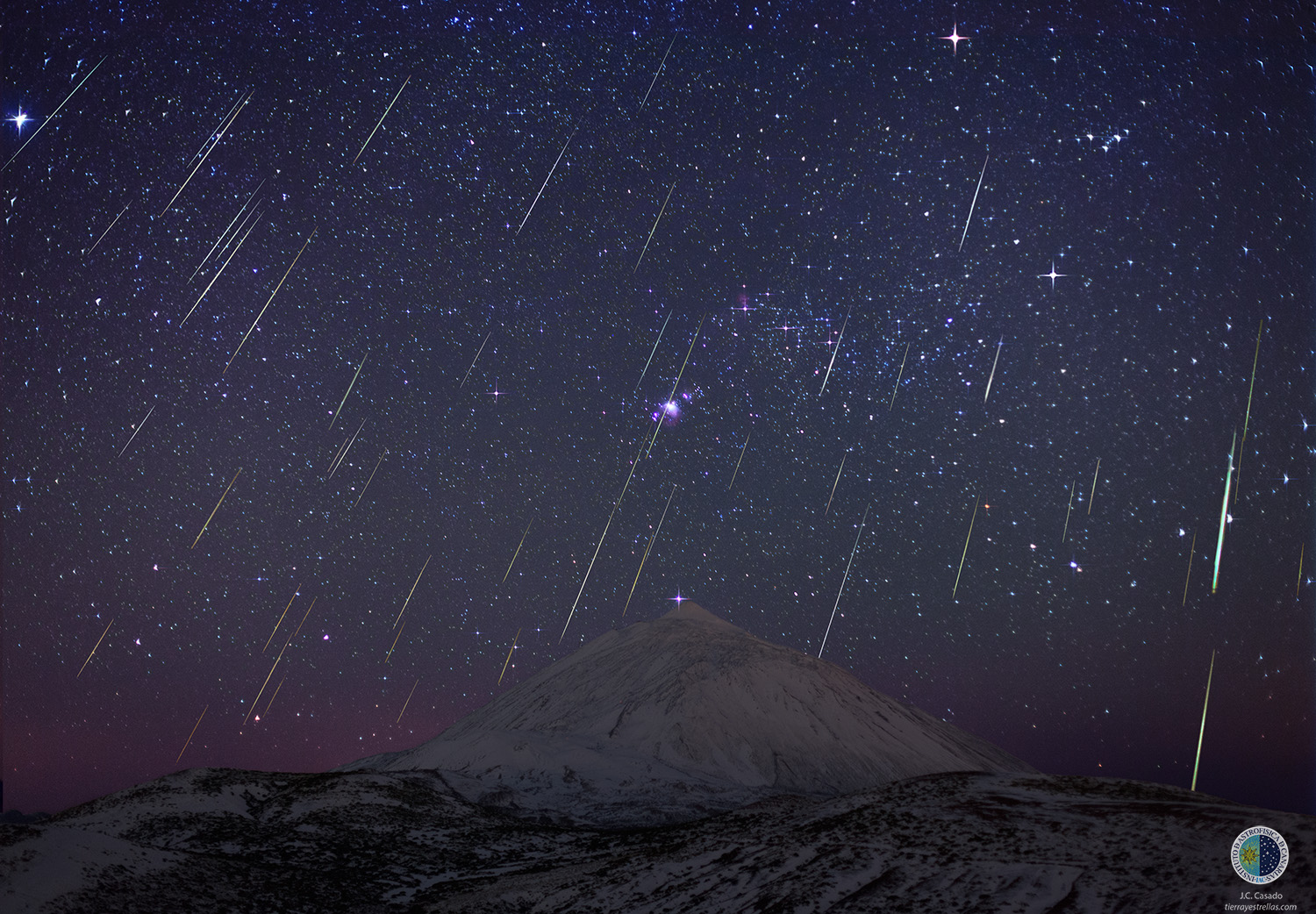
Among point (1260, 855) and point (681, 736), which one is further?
point (681, 736)

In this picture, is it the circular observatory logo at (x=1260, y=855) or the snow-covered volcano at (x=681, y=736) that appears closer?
the circular observatory logo at (x=1260, y=855)

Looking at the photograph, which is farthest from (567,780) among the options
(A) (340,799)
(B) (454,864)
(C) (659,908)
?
(C) (659,908)

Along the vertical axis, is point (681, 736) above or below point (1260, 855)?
below

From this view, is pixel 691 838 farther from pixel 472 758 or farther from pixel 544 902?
pixel 472 758

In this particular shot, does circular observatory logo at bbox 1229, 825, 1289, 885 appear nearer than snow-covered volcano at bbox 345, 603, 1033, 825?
Yes
